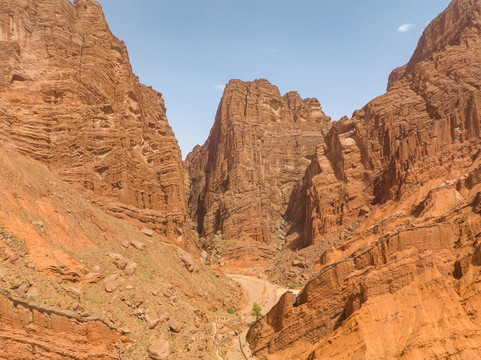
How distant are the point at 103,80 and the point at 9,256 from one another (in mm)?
36310

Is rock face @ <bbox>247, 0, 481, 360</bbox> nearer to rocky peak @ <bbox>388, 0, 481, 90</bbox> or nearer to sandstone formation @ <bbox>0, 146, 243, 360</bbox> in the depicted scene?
rocky peak @ <bbox>388, 0, 481, 90</bbox>

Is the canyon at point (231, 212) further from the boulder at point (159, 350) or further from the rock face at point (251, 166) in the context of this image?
the rock face at point (251, 166)

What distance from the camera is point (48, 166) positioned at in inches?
1971

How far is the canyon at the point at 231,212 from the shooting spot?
26094mm

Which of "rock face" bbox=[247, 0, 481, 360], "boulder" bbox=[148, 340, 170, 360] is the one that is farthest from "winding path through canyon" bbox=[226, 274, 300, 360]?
"boulder" bbox=[148, 340, 170, 360]

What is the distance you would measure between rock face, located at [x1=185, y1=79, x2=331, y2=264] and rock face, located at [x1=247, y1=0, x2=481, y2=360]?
8712 millimetres

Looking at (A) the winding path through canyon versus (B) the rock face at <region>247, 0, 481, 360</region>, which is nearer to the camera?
(B) the rock face at <region>247, 0, 481, 360</region>

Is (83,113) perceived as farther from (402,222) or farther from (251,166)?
(251,166)

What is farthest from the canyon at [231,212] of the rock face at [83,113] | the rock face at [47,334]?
the rock face at [83,113]

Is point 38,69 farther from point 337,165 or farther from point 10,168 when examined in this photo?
point 337,165

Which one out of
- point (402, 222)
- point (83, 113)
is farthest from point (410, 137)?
point (83, 113)

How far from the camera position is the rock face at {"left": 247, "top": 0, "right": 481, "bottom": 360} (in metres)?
25.4

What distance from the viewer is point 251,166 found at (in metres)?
99.6

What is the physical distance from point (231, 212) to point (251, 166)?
518 inches
